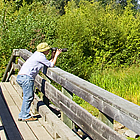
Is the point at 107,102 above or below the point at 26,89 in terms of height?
above

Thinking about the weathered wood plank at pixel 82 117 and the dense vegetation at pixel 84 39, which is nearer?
the weathered wood plank at pixel 82 117

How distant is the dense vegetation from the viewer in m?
9.35

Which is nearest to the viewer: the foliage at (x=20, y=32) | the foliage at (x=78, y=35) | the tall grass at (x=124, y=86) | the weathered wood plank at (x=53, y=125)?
the weathered wood plank at (x=53, y=125)

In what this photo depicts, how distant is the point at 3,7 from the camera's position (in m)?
10.2

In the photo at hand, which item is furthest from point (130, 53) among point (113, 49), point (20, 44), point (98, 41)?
point (20, 44)

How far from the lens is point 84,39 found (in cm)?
1199

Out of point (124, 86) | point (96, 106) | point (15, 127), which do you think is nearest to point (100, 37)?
point (124, 86)

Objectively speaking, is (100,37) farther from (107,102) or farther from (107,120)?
(107,102)

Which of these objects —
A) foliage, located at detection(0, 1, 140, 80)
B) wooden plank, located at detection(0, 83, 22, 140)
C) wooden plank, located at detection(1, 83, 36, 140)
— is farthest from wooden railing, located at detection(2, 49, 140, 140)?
foliage, located at detection(0, 1, 140, 80)

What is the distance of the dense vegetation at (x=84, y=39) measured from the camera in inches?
368

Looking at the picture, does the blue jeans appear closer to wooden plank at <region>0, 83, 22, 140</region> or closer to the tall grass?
wooden plank at <region>0, 83, 22, 140</region>

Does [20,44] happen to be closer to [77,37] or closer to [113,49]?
[77,37]

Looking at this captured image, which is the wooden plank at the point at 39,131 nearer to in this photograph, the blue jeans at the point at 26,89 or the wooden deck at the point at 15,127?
the wooden deck at the point at 15,127

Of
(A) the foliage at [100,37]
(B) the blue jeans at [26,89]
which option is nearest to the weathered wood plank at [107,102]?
(B) the blue jeans at [26,89]
